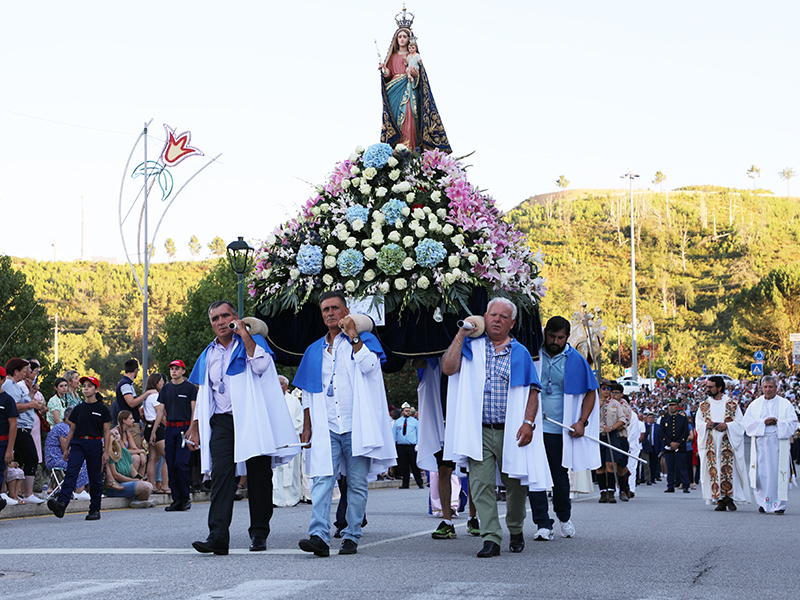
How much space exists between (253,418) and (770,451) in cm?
1044

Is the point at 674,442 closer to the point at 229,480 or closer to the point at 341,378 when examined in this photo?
the point at 341,378

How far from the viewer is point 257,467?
28.7 feet

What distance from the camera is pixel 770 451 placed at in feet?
53.3

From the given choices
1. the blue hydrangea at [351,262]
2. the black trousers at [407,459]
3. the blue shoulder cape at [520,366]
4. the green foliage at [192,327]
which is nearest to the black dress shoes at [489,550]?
the blue shoulder cape at [520,366]

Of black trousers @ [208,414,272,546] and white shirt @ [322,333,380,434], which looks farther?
white shirt @ [322,333,380,434]

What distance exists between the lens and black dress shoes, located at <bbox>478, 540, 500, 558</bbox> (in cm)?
814

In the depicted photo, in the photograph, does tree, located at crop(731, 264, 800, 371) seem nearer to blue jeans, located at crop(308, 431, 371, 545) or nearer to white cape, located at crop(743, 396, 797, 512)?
white cape, located at crop(743, 396, 797, 512)

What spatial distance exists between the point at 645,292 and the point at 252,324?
134 meters

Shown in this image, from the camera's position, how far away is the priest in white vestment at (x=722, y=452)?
16.4 meters

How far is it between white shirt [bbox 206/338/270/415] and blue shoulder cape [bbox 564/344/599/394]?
9.79 ft

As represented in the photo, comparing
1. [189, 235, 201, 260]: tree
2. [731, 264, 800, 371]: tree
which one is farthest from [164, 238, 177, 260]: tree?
[731, 264, 800, 371]: tree

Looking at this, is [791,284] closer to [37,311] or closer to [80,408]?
[37,311]

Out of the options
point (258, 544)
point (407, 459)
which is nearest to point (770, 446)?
point (258, 544)

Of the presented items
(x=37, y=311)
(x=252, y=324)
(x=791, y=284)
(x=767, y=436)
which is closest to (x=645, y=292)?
(x=791, y=284)
